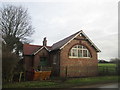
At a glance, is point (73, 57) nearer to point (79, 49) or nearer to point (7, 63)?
point (79, 49)

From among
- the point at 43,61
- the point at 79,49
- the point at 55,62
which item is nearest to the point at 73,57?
the point at 79,49

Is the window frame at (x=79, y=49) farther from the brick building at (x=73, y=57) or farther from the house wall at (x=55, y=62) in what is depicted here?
the house wall at (x=55, y=62)

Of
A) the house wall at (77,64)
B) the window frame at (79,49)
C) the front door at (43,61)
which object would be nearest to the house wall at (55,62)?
the house wall at (77,64)

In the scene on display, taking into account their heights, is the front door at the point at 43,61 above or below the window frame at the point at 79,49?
below

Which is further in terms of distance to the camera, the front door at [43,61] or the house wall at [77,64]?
the front door at [43,61]

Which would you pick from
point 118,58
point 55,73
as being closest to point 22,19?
point 55,73

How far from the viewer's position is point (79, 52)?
76.6 ft

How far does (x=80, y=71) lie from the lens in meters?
22.7

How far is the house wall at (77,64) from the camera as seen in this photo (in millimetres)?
22000

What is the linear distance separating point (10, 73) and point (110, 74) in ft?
46.6

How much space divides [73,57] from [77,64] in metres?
1.17

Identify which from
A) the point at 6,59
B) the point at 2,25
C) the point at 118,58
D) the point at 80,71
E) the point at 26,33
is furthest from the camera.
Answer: the point at 26,33

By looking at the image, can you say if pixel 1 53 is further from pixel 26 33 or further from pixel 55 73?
pixel 26 33

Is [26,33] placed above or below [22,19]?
below
